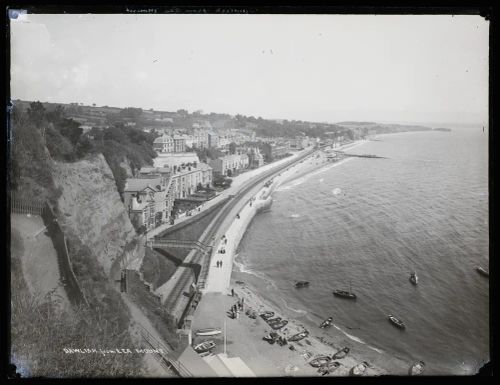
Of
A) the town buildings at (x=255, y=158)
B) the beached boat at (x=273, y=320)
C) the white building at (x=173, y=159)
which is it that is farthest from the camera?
the town buildings at (x=255, y=158)

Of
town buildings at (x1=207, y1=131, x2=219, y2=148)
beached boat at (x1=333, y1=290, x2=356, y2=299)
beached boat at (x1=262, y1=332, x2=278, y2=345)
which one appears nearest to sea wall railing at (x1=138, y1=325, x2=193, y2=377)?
beached boat at (x1=262, y1=332, x2=278, y2=345)

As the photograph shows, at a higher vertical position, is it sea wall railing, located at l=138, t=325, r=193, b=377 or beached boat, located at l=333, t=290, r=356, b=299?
beached boat, located at l=333, t=290, r=356, b=299

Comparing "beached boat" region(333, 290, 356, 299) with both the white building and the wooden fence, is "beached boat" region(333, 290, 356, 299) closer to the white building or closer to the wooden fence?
the white building

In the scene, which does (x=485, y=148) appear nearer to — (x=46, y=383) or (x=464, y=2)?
(x=464, y=2)

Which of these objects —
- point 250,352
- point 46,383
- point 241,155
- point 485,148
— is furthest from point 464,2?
point 46,383

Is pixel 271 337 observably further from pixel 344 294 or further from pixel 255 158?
pixel 255 158

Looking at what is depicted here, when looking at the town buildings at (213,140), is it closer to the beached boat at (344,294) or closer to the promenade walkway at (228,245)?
the promenade walkway at (228,245)

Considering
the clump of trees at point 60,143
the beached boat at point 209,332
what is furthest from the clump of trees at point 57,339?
the clump of trees at point 60,143
